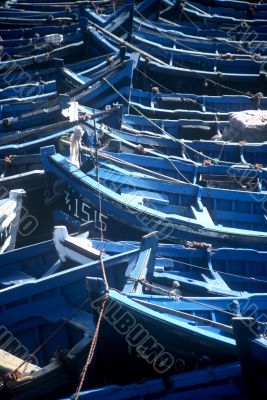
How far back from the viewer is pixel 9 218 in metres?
7.20

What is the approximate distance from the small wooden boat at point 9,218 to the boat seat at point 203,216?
2988 mm

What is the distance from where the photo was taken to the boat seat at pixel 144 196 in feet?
25.3

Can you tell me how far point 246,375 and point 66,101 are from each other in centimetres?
662

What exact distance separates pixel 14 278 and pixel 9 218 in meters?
1.14

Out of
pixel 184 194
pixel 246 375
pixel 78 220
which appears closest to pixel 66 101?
pixel 78 220

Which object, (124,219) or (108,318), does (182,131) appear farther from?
(108,318)

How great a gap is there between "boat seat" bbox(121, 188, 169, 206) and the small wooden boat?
71.8 inches

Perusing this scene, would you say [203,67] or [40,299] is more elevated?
[203,67]

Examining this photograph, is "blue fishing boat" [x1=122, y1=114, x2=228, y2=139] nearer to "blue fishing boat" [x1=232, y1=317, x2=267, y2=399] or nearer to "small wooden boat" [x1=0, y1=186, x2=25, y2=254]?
"small wooden boat" [x1=0, y1=186, x2=25, y2=254]

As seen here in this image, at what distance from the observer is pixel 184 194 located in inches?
313

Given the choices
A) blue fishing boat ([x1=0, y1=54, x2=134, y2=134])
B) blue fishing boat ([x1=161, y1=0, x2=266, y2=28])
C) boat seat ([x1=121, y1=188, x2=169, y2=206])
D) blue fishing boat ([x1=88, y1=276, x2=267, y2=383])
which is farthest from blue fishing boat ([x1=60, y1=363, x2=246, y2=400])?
blue fishing boat ([x1=161, y1=0, x2=266, y2=28])

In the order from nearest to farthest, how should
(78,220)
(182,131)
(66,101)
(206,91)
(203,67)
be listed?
1. (78,220)
2. (66,101)
3. (182,131)
4. (206,91)
5. (203,67)

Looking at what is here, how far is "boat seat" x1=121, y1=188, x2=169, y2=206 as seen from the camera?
25.3 feet

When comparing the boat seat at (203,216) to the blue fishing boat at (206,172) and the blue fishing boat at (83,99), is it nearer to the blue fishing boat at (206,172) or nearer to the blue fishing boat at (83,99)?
the blue fishing boat at (206,172)
